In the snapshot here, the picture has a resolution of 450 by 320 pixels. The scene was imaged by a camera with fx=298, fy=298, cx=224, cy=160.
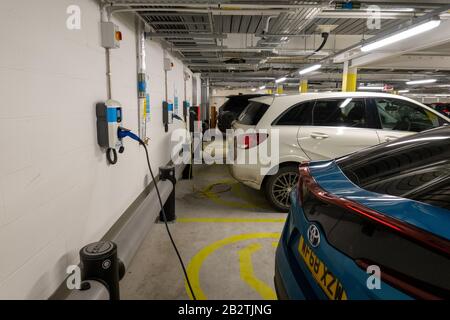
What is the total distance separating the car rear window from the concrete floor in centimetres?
128

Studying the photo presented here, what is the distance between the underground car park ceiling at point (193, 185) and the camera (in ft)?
3.84

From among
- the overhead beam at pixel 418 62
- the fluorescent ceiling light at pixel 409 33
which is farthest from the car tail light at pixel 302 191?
the overhead beam at pixel 418 62

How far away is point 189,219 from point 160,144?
180cm

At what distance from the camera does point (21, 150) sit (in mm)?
1666

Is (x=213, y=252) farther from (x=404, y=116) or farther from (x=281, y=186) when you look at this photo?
(x=404, y=116)

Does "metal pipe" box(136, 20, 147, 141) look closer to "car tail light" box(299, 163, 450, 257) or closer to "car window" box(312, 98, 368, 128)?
"car window" box(312, 98, 368, 128)

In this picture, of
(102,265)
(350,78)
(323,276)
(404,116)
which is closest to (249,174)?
(404,116)

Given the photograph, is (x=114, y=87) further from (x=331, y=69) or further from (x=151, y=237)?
(x=331, y=69)

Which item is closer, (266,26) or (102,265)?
(102,265)

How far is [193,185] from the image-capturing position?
561 cm

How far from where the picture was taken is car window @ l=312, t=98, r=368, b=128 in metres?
4.09

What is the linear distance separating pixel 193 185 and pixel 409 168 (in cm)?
441
